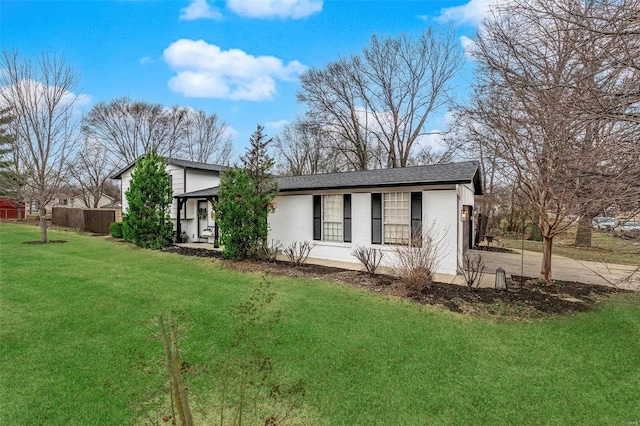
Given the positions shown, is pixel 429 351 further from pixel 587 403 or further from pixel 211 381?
pixel 211 381

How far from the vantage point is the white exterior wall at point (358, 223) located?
850cm

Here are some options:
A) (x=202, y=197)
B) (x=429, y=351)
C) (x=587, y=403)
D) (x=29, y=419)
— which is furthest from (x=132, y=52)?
(x=587, y=403)

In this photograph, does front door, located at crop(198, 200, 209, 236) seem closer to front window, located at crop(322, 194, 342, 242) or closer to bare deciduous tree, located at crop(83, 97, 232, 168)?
front window, located at crop(322, 194, 342, 242)

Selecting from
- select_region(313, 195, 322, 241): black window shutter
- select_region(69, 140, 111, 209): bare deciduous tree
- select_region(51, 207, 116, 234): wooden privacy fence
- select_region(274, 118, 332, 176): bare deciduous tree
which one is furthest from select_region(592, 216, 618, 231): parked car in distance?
select_region(69, 140, 111, 209): bare deciduous tree

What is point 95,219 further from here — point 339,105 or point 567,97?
point 567,97

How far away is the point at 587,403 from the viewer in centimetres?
326

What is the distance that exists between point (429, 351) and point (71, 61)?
60.4 feet

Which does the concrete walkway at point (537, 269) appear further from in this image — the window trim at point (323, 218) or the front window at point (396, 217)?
the front window at point (396, 217)

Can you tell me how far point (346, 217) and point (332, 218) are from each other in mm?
566

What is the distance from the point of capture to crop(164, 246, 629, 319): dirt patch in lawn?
584 cm

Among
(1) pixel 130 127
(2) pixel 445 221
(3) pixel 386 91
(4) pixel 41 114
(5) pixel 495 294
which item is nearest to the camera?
(5) pixel 495 294

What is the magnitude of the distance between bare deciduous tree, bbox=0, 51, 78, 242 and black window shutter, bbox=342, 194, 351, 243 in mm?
13648

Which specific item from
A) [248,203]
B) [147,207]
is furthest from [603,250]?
[147,207]

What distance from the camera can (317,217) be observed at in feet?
35.8
